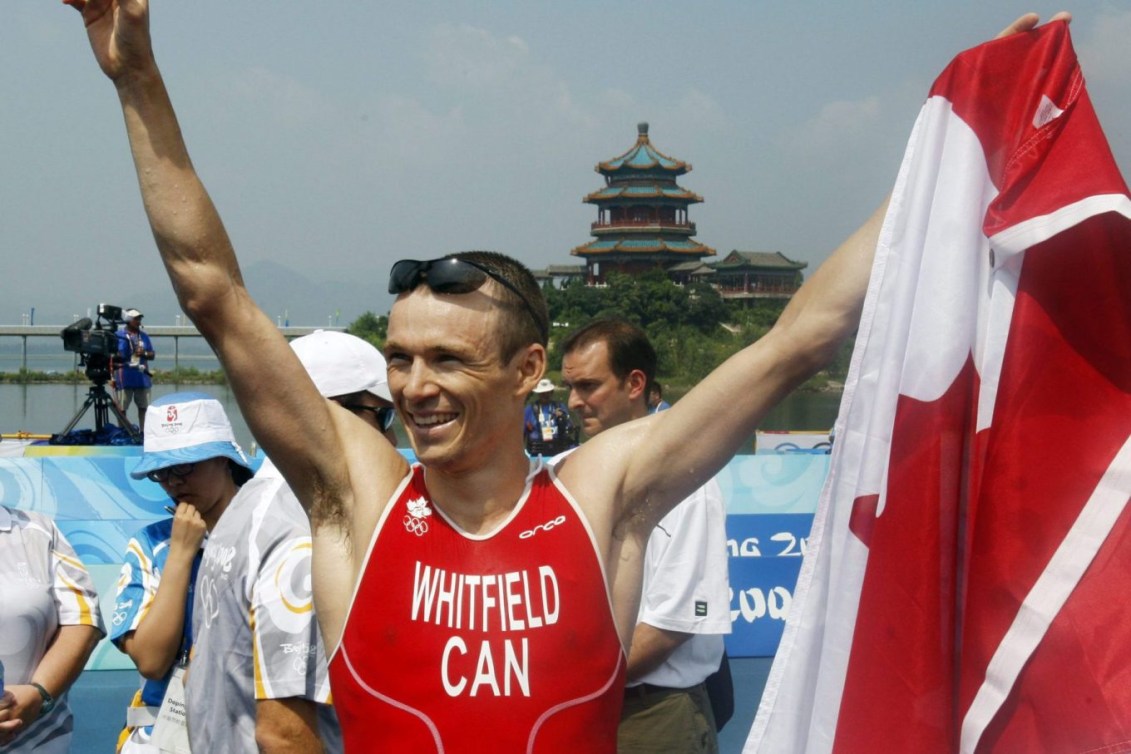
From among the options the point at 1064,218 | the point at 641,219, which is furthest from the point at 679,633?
the point at 641,219

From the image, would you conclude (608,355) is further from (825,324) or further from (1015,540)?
(1015,540)

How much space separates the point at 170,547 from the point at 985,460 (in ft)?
6.79

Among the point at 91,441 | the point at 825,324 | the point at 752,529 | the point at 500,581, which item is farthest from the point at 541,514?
the point at 91,441

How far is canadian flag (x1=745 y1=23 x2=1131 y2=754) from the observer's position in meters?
1.81

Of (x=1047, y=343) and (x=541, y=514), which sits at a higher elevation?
(x=1047, y=343)

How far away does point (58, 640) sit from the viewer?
3174 millimetres

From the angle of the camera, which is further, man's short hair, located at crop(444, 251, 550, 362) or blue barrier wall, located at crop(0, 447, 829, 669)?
blue barrier wall, located at crop(0, 447, 829, 669)

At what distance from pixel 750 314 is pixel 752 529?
4440 cm

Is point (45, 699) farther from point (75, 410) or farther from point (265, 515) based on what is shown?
point (75, 410)

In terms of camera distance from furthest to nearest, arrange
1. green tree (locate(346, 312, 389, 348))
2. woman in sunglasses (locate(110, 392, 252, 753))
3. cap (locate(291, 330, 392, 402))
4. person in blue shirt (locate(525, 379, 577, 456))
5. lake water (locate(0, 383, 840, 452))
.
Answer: green tree (locate(346, 312, 389, 348)) → lake water (locate(0, 383, 840, 452)) → person in blue shirt (locate(525, 379, 577, 456)) → woman in sunglasses (locate(110, 392, 252, 753)) → cap (locate(291, 330, 392, 402))

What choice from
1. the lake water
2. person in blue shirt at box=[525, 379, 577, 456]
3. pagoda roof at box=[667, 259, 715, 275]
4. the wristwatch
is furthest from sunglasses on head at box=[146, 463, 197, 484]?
pagoda roof at box=[667, 259, 715, 275]

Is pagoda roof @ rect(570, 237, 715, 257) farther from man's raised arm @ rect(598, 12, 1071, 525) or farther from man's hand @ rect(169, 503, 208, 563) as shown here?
man's raised arm @ rect(598, 12, 1071, 525)

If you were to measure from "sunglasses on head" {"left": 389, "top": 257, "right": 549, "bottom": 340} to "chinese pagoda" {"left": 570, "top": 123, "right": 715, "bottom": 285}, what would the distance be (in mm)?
60372

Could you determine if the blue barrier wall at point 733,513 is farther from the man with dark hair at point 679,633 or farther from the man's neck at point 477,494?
the man's neck at point 477,494
